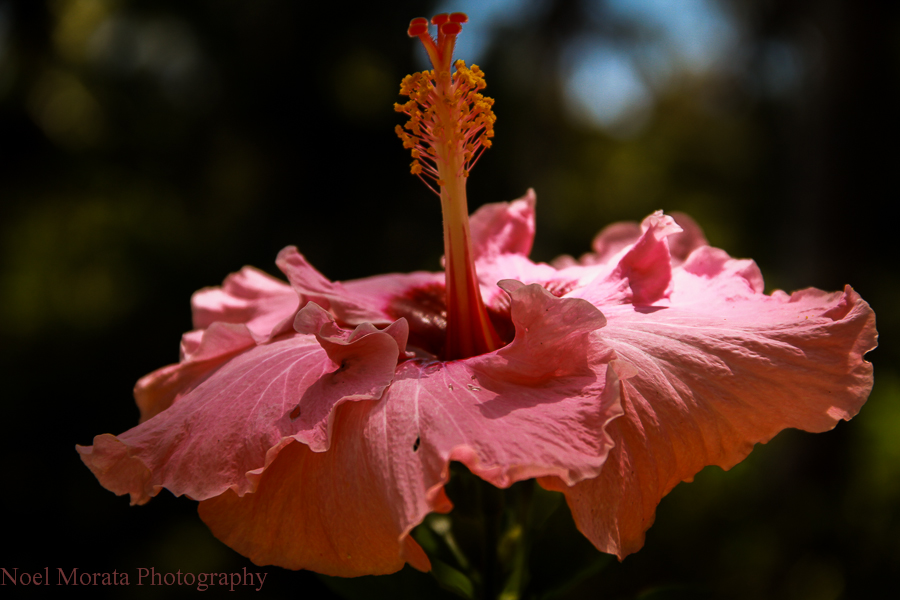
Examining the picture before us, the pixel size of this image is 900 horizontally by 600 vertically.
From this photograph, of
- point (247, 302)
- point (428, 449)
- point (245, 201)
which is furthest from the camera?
point (245, 201)

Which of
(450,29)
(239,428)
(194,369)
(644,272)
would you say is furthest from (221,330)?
(644,272)

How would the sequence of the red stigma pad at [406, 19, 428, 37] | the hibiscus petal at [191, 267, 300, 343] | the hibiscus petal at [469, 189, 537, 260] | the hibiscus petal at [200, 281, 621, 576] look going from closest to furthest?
the hibiscus petal at [200, 281, 621, 576], the red stigma pad at [406, 19, 428, 37], the hibiscus petal at [191, 267, 300, 343], the hibiscus petal at [469, 189, 537, 260]

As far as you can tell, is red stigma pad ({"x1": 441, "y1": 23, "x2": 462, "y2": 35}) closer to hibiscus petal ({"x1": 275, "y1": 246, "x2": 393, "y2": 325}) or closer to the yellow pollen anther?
the yellow pollen anther

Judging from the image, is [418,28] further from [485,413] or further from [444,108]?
[485,413]

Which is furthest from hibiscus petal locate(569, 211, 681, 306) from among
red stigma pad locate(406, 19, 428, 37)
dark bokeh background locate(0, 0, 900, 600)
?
dark bokeh background locate(0, 0, 900, 600)

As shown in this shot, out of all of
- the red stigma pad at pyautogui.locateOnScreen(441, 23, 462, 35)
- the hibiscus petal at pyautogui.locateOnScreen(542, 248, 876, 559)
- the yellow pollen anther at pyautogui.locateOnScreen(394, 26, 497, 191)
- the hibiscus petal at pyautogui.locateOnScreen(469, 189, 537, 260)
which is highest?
the red stigma pad at pyautogui.locateOnScreen(441, 23, 462, 35)

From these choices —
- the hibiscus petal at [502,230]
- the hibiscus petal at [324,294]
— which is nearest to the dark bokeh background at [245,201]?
the hibiscus petal at [502,230]
